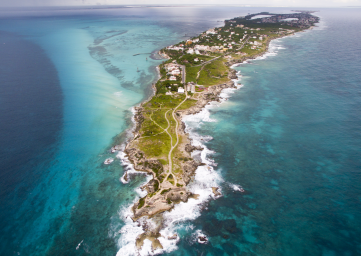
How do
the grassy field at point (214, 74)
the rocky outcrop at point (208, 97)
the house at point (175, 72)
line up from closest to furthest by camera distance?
the rocky outcrop at point (208, 97)
the grassy field at point (214, 74)
the house at point (175, 72)

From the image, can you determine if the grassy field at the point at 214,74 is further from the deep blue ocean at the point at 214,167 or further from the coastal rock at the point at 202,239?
the coastal rock at the point at 202,239

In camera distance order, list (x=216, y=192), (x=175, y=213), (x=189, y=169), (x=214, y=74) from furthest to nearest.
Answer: (x=214, y=74), (x=189, y=169), (x=216, y=192), (x=175, y=213)

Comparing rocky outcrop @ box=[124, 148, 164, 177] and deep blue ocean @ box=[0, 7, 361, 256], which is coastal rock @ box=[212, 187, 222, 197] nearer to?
deep blue ocean @ box=[0, 7, 361, 256]

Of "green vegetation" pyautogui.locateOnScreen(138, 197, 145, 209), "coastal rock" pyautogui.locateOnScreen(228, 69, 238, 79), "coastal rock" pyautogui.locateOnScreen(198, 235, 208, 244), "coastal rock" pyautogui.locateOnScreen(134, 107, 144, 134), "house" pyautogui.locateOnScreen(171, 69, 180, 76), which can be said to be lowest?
"coastal rock" pyautogui.locateOnScreen(198, 235, 208, 244)

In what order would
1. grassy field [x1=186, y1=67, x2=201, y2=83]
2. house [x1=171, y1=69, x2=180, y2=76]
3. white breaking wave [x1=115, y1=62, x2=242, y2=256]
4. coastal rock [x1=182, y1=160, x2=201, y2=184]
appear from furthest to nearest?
house [x1=171, y1=69, x2=180, y2=76] → grassy field [x1=186, y1=67, x2=201, y2=83] → coastal rock [x1=182, y1=160, x2=201, y2=184] → white breaking wave [x1=115, y1=62, x2=242, y2=256]

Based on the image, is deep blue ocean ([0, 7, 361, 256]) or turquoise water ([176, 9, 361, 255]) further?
deep blue ocean ([0, 7, 361, 256])

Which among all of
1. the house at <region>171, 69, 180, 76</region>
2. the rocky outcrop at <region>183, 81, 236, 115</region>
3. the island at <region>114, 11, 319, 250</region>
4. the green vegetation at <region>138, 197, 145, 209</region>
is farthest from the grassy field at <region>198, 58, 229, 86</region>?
the green vegetation at <region>138, 197, 145, 209</region>

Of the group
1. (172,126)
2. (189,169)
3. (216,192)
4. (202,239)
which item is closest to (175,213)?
(202,239)

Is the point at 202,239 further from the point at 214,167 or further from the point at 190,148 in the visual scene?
the point at 190,148

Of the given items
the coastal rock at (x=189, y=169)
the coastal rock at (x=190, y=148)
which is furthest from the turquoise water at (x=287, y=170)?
the coastal rock at (x=189, y=169)
